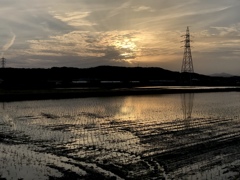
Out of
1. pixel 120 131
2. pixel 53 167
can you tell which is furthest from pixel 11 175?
pixel 120 131

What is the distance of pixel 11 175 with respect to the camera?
8070 mm

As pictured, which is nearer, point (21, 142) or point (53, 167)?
point (53, 167)

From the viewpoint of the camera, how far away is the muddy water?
852 cm

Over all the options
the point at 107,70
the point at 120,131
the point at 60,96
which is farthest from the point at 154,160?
the point at 107,70

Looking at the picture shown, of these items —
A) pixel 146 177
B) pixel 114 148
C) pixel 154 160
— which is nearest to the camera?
pixel 146 177

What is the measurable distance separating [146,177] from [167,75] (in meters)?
125

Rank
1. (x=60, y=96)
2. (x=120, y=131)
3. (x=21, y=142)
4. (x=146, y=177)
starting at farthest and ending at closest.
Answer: (x=60, y=96) < (x=120, y=131) < (x=21, y=142) < (x=146, y=177)

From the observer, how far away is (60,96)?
3509 centimetres

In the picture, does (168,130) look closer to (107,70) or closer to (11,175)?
(11,175)

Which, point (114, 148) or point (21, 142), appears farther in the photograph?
point (21, 142)

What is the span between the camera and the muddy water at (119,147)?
336 inches

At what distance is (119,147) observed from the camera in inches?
457

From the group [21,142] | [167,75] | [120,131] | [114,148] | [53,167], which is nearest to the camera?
[53,167]

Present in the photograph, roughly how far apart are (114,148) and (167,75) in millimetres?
122067
